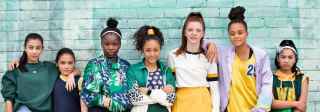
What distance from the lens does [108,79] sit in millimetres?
5621

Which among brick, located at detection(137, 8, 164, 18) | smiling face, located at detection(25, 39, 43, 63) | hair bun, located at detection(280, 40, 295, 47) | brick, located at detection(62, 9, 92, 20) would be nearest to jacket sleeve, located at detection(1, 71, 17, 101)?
smiling face, located at detection(25, 39, 43, 63)

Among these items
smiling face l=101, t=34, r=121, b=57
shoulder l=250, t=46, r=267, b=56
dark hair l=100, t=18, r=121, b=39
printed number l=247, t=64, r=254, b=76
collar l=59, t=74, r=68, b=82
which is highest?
dark hair l=100, t=18, r=121, b=39

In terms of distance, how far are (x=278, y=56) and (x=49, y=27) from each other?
2241 mm

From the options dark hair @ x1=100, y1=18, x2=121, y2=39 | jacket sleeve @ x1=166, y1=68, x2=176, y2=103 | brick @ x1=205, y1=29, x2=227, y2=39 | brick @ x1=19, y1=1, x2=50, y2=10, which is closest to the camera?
jacket sleeve @ x1=166, y1=68, x2=176, y2=103

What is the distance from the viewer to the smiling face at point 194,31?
5602mm

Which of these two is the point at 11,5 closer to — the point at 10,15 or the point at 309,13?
the point at 10,15

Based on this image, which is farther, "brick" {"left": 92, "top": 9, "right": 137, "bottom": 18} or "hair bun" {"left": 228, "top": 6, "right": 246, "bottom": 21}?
"brick" {"left": 92, "top": 9, "right": 137, "bottom": 18}

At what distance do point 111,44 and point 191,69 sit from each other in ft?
2.46

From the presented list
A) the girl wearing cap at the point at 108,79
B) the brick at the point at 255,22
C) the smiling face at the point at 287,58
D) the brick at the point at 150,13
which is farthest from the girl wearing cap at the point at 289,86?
the girl wearing cap at the point at 108,79

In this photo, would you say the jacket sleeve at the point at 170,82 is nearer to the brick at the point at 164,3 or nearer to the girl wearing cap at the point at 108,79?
the girl wearing cap at the point at 108,79

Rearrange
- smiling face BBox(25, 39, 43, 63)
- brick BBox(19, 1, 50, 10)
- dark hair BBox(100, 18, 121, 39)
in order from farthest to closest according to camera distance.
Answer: brick BBox(19, 1, 50, 10) → smiling face BBox(25, 39, 43, 63) → dark hair BBox(100, 18, 121, 39)

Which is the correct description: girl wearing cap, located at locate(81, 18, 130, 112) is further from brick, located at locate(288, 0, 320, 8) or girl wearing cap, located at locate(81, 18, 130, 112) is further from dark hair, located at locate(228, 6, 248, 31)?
brick, located at locate(288, 0, 320, 8)

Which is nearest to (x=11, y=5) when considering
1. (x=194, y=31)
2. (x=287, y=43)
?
(x=194, y=31)

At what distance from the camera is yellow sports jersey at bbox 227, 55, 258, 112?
567 centimetres
